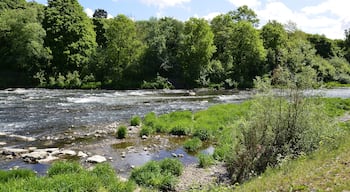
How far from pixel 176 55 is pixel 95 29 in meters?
21.2

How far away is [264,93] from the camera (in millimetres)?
15211

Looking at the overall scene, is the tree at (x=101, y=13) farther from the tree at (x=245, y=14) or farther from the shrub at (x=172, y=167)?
the shrub at (x=172, y=167)

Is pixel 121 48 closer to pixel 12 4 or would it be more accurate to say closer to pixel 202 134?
pixel 12 4

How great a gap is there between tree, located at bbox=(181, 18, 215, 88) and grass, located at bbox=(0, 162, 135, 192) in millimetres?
56333

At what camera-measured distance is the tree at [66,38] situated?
219 ft

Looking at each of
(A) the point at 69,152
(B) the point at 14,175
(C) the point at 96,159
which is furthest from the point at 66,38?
(B) the point at 14,175

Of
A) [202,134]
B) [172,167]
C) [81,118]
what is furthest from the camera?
[81,118]

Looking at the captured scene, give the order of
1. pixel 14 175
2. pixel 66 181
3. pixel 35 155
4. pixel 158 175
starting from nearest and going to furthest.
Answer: pixel 66 181 < pixel 14 175 < pixel 158 175 < pixel 35 155

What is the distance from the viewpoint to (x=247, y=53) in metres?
76.4

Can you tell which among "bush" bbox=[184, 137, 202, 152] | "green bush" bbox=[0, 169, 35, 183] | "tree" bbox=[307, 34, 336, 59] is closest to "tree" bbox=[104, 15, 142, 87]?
"bush" bbox=[184, 137, 202, 152]

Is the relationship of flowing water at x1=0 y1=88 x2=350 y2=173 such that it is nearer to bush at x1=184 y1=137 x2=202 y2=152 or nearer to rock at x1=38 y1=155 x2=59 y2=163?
bush at x1=184 y1=137 x2=202 y2=152

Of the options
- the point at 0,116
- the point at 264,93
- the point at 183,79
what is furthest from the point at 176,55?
the point at 264,93

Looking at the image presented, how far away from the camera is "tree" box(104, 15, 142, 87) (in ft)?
220

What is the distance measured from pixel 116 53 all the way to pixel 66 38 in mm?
10717
